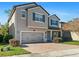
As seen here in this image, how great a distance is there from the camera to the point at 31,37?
79.4 ft

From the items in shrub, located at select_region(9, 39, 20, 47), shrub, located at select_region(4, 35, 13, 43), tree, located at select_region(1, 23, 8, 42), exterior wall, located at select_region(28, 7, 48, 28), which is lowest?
shrub, located at select_region(9, 39, 20, 47)

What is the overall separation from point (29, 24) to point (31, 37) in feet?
5.20

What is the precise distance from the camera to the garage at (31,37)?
2412cm

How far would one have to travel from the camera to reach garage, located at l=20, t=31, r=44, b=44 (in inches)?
950

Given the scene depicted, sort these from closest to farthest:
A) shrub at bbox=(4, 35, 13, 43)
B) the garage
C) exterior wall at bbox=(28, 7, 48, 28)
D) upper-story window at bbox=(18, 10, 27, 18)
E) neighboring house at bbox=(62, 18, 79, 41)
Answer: shrub at bbox=(4, 35, 13, 43) < the garage < upper-story window at bbox=(18, 10, 27, 18) < exterior wall at bbox=(28, 7, 48, 28) < neighboring house at bbox=(62, 18, 79, 41)

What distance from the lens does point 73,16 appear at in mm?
23531

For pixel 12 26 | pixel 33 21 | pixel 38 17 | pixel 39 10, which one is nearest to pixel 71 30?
pixel 38 17

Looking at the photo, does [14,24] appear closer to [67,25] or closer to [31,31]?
[31,31]

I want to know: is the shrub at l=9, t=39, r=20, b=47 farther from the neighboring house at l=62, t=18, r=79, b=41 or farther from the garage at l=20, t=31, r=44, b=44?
the neighboring house at l=62, t=18, r=79, b=41

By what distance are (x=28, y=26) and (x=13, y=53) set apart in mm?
7298

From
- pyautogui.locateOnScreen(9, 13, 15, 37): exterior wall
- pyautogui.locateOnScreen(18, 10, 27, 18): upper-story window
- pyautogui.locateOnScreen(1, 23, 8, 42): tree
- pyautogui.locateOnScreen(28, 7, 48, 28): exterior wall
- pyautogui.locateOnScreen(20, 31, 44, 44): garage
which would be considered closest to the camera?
pyautogui.locateOnScreen(1, 23, 8, 42): tree

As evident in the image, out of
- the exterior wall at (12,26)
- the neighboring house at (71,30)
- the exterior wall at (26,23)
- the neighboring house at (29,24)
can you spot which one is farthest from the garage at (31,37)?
the neighboring house at (71,30)

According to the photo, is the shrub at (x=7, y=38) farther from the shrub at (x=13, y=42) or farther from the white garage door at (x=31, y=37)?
the white garage door at (x=31, y=37)

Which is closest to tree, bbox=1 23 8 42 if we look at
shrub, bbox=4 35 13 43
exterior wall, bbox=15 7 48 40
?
shrub, bbox=4 35 13 43
